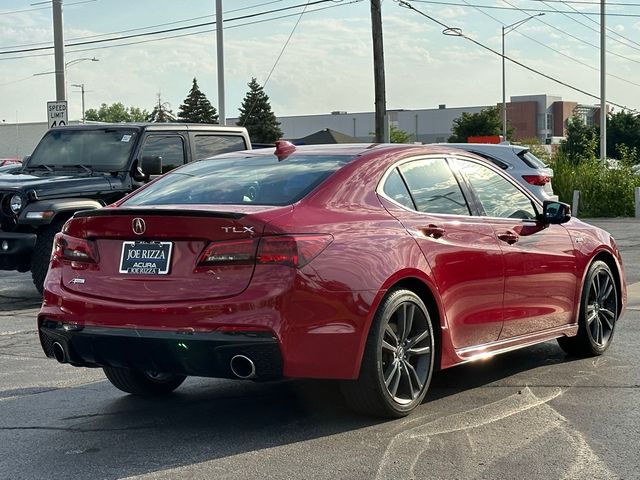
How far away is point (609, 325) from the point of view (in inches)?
305

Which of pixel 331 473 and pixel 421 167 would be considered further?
pixel 421 167

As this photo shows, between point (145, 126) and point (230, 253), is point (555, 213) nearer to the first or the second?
point (230, 253)

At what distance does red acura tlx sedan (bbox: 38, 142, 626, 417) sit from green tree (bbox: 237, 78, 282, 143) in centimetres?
7774

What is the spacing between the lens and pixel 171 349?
5.03 meters

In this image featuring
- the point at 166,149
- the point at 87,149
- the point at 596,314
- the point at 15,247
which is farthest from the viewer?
the point at 166,149

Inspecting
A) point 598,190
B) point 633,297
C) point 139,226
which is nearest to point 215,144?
point 633,297

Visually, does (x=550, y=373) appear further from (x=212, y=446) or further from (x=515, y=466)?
(x=212, y=446)

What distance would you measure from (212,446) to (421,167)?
7.35 feet

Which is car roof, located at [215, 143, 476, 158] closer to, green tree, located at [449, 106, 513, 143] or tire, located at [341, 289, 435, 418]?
tire, located at [341, 289, 435, 418]

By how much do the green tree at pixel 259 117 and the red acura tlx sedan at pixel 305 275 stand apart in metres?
77.7

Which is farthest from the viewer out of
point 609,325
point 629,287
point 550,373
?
point 629,287

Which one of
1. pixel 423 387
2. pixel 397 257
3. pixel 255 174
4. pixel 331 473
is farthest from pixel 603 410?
pixel 255 174

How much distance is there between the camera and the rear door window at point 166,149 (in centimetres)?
1199

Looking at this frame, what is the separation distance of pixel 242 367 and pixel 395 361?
98 cm
